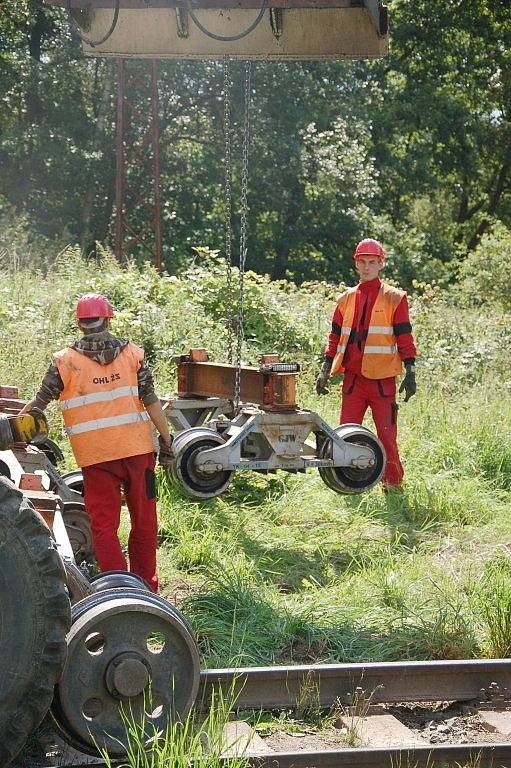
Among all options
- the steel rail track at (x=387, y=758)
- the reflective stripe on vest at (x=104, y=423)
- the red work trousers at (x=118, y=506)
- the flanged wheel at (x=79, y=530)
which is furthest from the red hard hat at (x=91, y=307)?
the steel rail track at (x=387, y=758)

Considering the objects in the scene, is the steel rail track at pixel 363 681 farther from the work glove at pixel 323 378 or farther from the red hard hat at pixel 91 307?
the work glove at pixel 323 378

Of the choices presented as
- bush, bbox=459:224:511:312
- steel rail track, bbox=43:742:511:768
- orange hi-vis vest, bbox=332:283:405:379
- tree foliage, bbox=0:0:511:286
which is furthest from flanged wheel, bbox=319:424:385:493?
tree foliage, bbox=0:0:511:286

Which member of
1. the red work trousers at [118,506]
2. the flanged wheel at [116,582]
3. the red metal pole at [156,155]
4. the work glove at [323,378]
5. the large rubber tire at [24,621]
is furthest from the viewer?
the red metal pole at [156,155]

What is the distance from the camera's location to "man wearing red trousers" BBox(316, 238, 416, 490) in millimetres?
9000

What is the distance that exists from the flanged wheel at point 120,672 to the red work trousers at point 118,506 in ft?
6.88

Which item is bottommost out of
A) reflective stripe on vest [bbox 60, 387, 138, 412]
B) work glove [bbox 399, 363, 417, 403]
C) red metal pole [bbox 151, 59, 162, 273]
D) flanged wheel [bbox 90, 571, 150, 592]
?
flanged wheel [bbox 90, 571, 150, 592]

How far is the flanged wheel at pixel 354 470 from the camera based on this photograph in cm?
812

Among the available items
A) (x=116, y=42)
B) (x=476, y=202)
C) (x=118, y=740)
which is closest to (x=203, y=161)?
(x=476, y=202)

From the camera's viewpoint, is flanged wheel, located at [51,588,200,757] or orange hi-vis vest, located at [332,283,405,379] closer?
flanged wheel, located at [51,588,200,757]

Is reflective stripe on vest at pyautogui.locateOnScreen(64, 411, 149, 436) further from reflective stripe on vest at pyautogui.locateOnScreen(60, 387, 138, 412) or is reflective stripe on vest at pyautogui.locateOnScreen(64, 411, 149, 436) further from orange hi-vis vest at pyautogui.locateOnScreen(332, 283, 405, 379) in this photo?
orange hi-vis vest at pyautogui.locateOnScreen(332, 283, 405, 379)

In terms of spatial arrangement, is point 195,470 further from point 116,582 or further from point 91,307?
point 116,582

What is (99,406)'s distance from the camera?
243 inches

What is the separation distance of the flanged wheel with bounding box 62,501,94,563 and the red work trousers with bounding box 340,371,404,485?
301 cm

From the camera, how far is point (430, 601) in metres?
6.17
